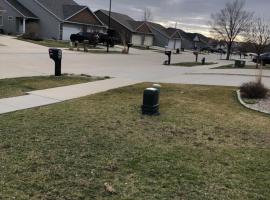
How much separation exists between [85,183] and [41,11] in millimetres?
55612

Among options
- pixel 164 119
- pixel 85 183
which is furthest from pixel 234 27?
pixel 85 183

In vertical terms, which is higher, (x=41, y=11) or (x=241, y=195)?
(x=41, y=11)

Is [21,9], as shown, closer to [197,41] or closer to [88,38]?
[88,38]

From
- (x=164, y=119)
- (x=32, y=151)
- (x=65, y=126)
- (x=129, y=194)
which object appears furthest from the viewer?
(x=164, y=119)

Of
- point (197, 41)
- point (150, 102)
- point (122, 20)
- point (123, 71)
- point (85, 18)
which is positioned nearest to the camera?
point (150, 102)

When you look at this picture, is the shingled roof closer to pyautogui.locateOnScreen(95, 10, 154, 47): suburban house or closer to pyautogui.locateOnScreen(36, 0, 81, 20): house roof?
pyautogui.locateOnScreen(36, 0, 81, 20): house roof

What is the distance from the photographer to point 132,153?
612 cm

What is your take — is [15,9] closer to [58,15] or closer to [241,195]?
[58,15]

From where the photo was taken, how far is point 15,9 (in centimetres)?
5562

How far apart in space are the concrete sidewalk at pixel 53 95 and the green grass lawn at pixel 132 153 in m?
0.49

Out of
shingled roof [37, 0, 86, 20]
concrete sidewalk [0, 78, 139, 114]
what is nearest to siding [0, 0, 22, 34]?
shingled roof [37, 0, 86, 20]

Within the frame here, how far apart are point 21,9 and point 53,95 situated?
49.6 m

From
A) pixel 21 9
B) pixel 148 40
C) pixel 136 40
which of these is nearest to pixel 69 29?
pixel 21 9

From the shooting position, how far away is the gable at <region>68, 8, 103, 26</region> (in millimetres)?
59875
